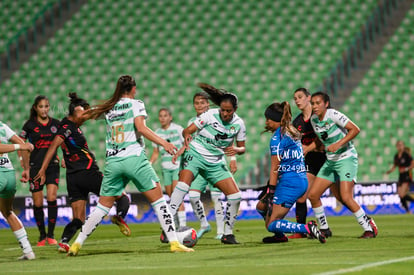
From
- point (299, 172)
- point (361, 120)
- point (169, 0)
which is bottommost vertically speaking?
point (361, 120)

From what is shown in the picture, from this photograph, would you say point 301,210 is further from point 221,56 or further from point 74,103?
point 221,56

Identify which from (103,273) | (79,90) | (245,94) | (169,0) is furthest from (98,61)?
(103,273)

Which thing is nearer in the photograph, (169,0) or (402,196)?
(402,196)

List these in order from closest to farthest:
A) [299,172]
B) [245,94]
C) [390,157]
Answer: [299,172] → [390,157] → [245,94]

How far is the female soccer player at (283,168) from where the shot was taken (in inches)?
389

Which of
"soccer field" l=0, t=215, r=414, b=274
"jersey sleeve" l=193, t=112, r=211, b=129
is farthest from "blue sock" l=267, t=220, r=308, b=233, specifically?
"jersey sleeve" l=193, t=112, r=211, b=129

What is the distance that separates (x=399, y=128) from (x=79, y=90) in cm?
1056

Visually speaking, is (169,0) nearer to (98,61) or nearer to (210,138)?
(98,61)

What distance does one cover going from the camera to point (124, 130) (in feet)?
28.7

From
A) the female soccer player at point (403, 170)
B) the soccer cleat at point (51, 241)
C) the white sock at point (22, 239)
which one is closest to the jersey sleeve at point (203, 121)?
the white sock at point (22, 239)

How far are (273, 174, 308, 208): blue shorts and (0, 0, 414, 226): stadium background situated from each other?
504 inches

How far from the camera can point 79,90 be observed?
A: 83.6 ft

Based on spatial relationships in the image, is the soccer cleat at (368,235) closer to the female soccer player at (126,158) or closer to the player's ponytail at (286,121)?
the player's ponytail at (286,121)

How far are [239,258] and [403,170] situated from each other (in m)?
13.2
